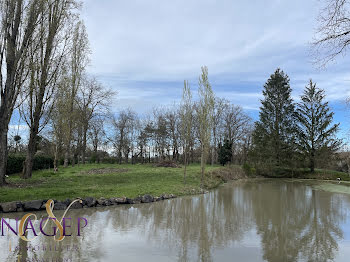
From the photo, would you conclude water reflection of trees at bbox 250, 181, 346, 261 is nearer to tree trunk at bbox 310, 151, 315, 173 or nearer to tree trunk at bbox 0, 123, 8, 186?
tree trunk at bbox 0, 123, 8, 186

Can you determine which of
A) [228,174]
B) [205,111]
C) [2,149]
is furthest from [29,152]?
[228,174]

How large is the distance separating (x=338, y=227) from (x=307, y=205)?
13.8ft

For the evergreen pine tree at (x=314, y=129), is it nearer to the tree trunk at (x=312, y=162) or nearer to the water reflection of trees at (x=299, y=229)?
the tree trunk at (x=312, y=162)

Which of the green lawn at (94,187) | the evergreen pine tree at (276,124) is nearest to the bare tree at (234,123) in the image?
the evergreen pine tree at (276,124)

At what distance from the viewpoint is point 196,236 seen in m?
6.61

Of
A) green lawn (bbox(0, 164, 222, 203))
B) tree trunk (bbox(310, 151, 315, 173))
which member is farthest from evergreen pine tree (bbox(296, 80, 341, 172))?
green lawn (bbox(0, 164, 222, 203))

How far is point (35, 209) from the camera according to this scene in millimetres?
8477

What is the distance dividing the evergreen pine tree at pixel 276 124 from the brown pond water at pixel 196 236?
20448 millimetres

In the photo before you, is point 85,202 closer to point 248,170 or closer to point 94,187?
point 94,187

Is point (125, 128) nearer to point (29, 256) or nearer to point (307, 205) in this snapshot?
point (307, 205)

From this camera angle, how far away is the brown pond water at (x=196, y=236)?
511 cm

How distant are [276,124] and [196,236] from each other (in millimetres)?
27681

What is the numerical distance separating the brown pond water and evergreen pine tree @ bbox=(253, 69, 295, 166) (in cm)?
2045

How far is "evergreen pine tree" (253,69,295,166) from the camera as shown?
30656 mm
